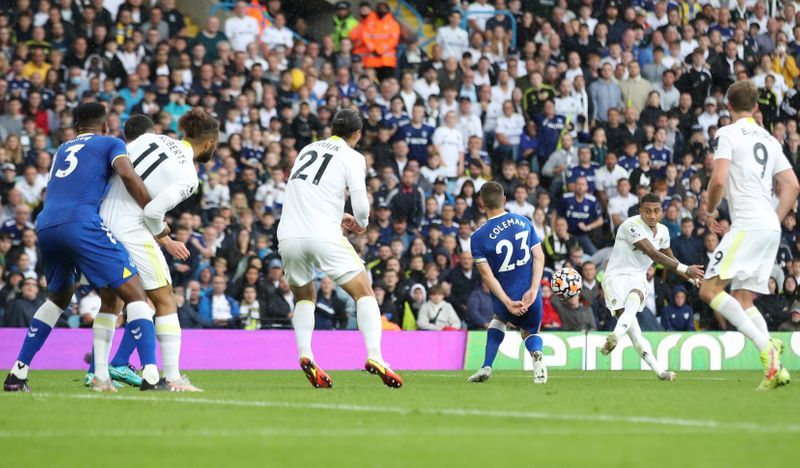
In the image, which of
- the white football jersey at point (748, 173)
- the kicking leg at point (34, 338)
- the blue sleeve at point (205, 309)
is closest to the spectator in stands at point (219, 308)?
the blue sleeve at point (205, 309)

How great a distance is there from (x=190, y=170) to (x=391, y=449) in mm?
4960

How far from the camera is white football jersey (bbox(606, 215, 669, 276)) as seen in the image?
1419cm

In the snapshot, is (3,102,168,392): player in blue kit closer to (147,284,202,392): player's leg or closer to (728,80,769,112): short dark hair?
(147,284,202,392): player's leg

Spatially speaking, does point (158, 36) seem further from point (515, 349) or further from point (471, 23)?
point (515, 349)

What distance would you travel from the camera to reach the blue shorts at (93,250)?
977cm

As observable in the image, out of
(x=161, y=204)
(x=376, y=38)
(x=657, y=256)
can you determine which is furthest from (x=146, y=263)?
(x=376, y=38)

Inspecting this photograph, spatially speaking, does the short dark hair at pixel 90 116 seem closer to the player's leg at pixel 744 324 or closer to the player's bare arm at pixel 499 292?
the player's bare arm at pixel 499 292

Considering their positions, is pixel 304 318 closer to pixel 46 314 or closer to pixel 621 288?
pixel 46 314

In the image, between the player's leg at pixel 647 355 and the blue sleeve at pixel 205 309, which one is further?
the blue sleeve at pixel 205 309

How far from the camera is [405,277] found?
20.1 meters

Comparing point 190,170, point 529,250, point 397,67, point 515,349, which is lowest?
point 515,349

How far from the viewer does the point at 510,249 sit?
41.9 feet

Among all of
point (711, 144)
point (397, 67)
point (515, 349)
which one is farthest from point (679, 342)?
point (397, 67)

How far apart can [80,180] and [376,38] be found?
15.4 m
